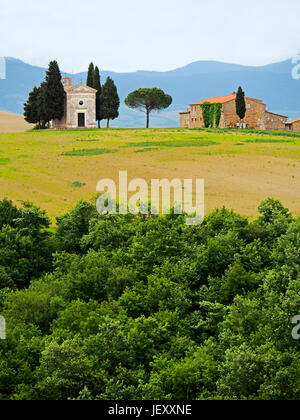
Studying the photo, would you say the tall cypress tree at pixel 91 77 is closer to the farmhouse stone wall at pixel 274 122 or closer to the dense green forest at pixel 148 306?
the farmhouse stone wall at pixel 274 122

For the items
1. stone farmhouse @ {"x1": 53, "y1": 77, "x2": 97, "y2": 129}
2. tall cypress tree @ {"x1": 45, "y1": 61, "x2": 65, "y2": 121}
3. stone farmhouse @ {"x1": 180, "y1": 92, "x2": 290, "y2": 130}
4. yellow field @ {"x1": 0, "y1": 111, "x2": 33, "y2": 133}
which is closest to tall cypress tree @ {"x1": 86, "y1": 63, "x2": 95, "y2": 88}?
stone farmhouse @ {"x1": 53, "y1": 77, "x2": 97, "y2": 129}

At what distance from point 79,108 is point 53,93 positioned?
3996 mm

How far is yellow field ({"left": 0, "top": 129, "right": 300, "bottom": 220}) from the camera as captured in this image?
41594 millimetres

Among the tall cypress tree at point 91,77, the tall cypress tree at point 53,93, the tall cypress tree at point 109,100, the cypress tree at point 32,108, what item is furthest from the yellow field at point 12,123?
the tall cypress tree at point 109,100

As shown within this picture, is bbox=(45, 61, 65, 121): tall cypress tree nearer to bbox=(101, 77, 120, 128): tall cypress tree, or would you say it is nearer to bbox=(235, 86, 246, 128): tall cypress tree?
bbox=(101, 77, 120, 128): tall cypress tree

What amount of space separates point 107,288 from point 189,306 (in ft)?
12.2

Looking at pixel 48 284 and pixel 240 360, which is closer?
pixel 240 360

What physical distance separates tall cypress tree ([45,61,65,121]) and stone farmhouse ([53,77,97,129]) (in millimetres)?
2126

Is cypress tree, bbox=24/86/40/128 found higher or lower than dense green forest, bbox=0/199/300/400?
higher

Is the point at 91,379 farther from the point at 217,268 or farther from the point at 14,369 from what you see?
the point at 217,268

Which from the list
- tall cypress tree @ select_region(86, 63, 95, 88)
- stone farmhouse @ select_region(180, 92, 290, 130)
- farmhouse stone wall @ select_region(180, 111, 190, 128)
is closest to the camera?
tall cypress tree @ select_region(86, 63, 95, 88)
